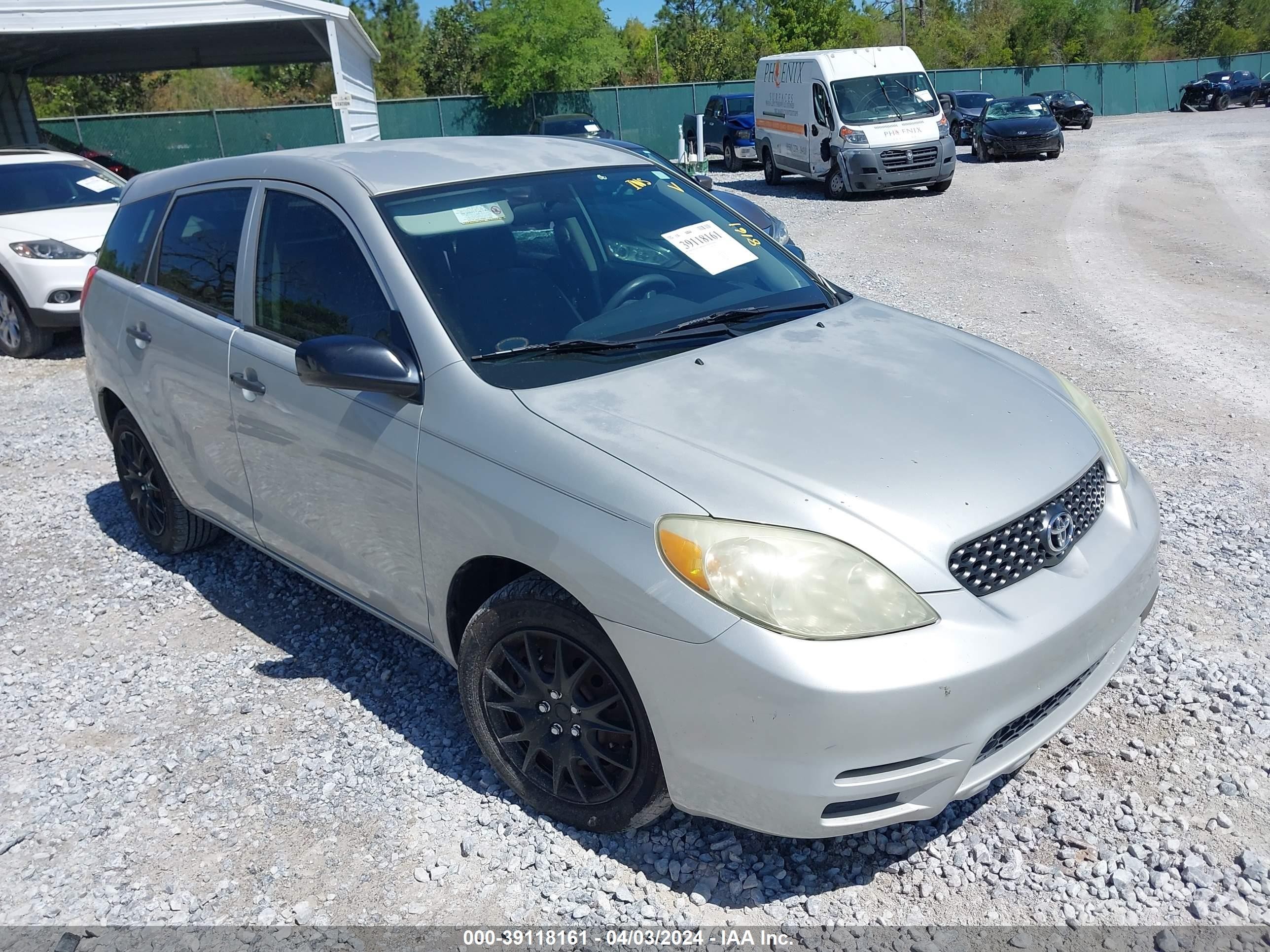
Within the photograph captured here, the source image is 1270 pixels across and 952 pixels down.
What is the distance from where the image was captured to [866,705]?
2270mm

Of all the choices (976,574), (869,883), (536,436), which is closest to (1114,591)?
(976,574)

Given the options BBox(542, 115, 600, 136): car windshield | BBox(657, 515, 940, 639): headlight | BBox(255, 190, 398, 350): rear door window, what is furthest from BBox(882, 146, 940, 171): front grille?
BBox(657, 515, 940, 639): headlight

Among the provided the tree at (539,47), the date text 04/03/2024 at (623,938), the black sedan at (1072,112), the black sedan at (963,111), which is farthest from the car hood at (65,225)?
the black sedan at (1072,112)

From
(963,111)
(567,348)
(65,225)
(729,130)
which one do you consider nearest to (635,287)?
(567,348)

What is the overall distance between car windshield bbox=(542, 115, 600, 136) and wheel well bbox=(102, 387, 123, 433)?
1912 cm

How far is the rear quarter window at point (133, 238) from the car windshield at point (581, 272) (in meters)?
1.77

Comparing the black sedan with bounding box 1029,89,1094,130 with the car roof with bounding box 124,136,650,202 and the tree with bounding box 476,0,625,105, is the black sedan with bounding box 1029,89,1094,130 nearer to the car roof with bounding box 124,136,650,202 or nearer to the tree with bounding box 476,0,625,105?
the tree with bounding box 476,0,625,105

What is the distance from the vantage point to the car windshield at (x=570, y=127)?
75.8 feet

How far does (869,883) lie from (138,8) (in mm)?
16710

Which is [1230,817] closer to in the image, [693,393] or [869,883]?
[869,883]

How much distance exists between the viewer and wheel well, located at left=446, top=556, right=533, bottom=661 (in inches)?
115

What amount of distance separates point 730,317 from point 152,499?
3114mm

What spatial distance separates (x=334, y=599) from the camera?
4500mm

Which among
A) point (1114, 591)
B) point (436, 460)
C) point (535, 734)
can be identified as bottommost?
point (535, 734)
